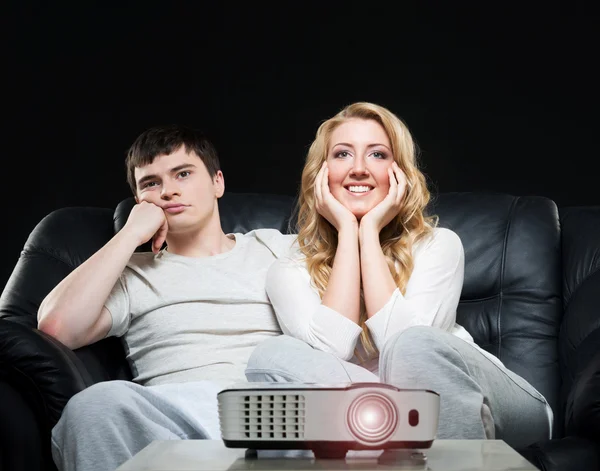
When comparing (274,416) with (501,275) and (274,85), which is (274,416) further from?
(274,85)

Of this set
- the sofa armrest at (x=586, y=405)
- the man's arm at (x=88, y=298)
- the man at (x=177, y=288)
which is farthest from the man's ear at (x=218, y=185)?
the sofa armrest at (x=586, y=405)

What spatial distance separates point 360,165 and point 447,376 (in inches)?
38.4

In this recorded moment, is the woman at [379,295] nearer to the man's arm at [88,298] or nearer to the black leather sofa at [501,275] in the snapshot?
the black leather sofa at [501,275]

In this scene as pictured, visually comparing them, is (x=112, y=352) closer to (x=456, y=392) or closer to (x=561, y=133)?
(x=456, y=392)

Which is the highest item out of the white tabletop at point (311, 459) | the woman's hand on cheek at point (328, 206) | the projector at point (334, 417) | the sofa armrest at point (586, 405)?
the woman's hand on cheek at point (328, 206)

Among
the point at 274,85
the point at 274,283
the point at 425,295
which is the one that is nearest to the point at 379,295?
the point at 425,295

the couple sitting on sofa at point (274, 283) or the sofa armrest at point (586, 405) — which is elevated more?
the couple sitting on sofa at point (274, 283)

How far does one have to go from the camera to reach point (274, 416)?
121cm

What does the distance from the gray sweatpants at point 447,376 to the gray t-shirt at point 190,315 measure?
0.35m

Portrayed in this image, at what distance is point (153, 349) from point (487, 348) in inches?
37.4

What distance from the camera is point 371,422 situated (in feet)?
3.95

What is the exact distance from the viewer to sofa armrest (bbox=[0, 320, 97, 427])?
2012 mm

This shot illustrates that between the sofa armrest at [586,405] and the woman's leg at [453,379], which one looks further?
the sofa armrest at [586,405]

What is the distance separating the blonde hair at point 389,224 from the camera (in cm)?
242
